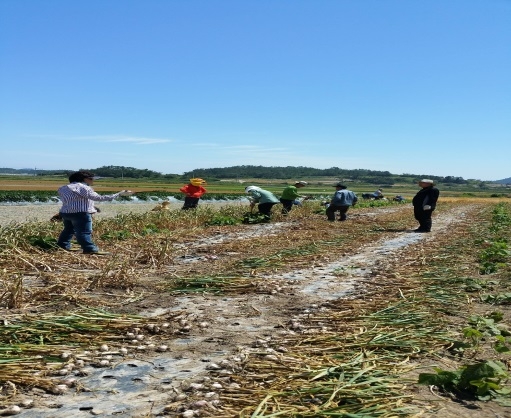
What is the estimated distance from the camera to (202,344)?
4.42m

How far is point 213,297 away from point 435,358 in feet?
9.28

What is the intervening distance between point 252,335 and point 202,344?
0.51 metres

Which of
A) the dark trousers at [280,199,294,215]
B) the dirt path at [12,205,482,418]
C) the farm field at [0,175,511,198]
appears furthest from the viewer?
the farm field at [0,175,511,198]

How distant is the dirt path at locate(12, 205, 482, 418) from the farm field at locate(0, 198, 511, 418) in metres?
0.02

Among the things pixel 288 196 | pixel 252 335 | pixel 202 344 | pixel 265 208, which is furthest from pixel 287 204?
pixel 202 344

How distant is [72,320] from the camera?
15.4 ft

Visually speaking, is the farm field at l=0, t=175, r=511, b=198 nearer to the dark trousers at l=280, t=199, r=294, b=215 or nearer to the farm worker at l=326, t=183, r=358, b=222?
the dark trousers at l=280, t=199, r=294, b=215

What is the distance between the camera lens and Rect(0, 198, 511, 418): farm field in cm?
329

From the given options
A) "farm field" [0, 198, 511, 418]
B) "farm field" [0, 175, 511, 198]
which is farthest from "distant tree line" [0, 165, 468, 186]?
"farm field" [0, 198, 511, 418]

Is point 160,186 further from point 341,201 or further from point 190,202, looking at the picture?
point 341,201

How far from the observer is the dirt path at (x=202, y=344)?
10.7 ft

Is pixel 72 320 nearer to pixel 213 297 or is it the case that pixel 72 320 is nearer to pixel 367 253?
pixel 213 297

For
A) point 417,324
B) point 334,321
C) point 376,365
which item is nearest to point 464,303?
point 417,324

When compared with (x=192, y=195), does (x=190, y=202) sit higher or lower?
lower
